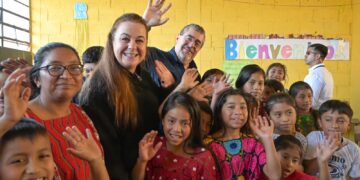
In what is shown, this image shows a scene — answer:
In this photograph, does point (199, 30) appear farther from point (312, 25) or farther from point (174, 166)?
point (312, 25)

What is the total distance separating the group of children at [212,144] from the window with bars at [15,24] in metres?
4.57

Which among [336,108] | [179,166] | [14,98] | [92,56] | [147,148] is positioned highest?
[92,56]

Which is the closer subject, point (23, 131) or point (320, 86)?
point (23, 131)

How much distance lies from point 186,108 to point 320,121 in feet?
4.00

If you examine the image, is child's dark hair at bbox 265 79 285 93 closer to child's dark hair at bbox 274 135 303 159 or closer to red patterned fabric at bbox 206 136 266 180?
child's dark hair at bbox 274 135 303 159

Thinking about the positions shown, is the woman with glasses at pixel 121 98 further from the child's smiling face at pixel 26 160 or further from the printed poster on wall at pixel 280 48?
the printed poster on wall at pixel 280 48

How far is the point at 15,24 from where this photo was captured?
19.9 feet

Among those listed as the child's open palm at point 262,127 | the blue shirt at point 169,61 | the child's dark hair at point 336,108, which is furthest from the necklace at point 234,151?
the blue shirt at point 169,61

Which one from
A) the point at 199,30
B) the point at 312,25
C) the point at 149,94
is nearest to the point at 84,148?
the point at 149,94

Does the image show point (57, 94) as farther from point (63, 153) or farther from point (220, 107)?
point (220, 107)

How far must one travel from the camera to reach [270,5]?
229 inches

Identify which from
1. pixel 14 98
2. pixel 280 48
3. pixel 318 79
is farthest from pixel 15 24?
pixel 14 98

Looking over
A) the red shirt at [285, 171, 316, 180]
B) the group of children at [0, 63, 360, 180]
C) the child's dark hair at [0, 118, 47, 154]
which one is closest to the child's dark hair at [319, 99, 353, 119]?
the group of children at [0, 63, 360, 180]

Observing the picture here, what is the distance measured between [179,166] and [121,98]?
51 centimetres
